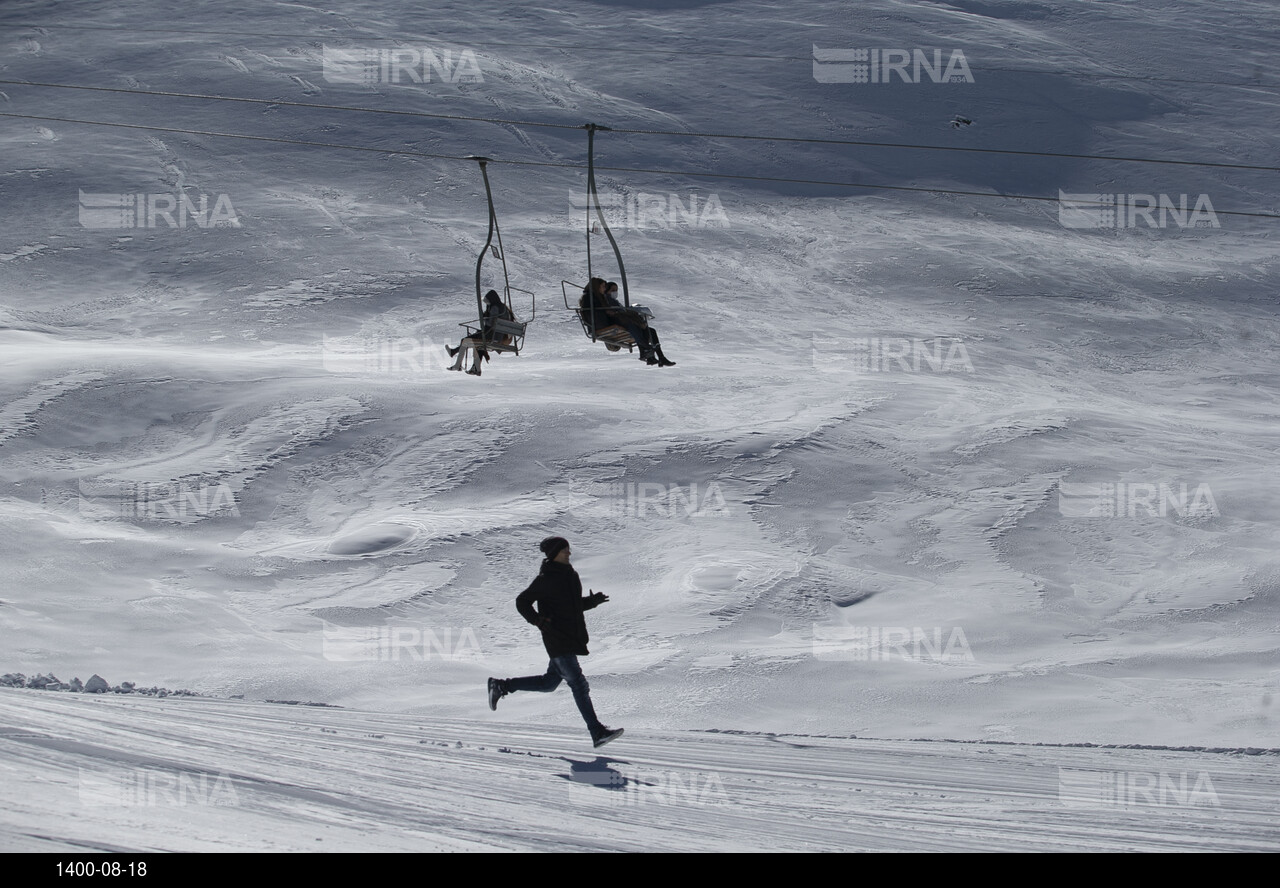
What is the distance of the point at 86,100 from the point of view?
1821 inches

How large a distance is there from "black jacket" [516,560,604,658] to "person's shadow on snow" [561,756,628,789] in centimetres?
73

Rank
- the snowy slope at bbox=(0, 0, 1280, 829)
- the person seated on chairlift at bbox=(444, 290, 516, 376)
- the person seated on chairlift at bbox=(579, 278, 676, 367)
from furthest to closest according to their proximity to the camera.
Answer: the person seated on chairlift at bbox=(444, 290, 516, 376)
the person seated on chairlift at bbox=(579, 278, 676, 367)
the snowy slope at bbox=(0, 0, 1280, 829)

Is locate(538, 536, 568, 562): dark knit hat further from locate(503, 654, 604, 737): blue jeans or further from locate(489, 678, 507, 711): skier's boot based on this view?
locate(489, 678, 507, 711): skier's boot

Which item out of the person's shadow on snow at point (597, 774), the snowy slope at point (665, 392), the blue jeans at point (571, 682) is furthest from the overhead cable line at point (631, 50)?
the person's shadow on snow at point (597, 774)

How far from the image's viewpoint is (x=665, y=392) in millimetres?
23359

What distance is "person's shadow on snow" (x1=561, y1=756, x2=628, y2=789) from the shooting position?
7836 millimetres

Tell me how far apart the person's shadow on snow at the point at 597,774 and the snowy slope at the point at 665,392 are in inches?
18.4

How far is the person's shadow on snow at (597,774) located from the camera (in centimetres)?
784

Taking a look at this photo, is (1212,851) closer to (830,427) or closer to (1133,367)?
(830,427)

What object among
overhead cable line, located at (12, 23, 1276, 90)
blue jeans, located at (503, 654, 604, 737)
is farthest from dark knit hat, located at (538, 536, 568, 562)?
overhead cable line, located at (12, 23, 1276, 90)

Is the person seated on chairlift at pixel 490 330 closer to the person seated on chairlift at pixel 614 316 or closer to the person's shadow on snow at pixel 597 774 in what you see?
the person seated on chairlift at pixel 614 316

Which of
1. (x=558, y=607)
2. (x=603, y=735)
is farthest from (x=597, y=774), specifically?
(x=558, y=607)

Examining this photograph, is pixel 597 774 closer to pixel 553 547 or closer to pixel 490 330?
pixel 553 547

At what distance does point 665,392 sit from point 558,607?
50.1 ft
